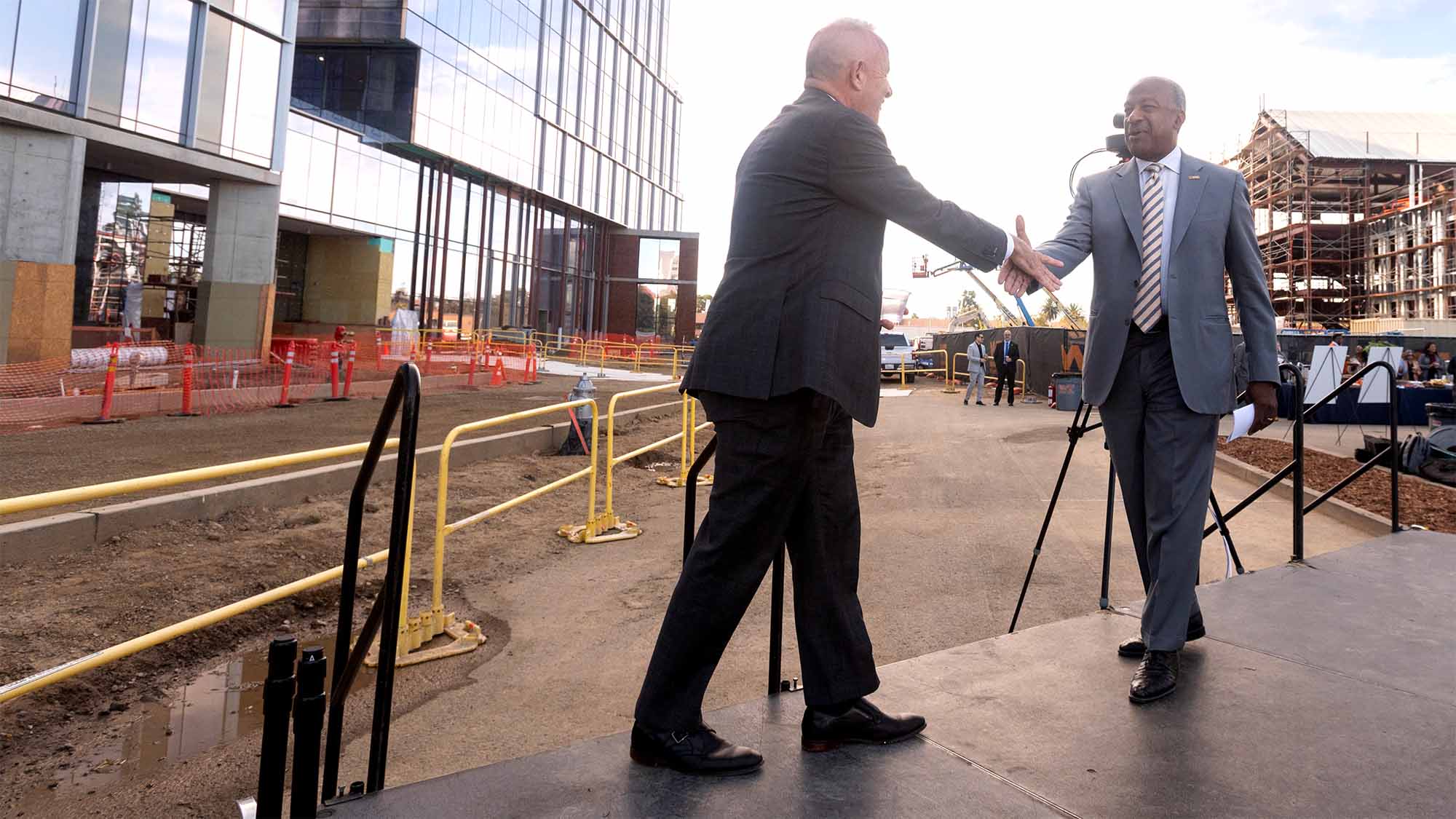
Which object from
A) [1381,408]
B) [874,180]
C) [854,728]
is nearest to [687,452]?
[854,728]

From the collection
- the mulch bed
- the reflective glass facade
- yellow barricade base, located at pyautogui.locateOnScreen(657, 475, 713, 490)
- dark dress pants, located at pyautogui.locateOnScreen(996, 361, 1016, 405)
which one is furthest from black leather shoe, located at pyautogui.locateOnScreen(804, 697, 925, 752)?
dark dress pants, located at pyautogui.locateOnScreen(996, 361, 1016, 405)

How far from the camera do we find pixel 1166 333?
305cm

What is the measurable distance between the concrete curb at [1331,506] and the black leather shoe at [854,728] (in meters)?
4.95

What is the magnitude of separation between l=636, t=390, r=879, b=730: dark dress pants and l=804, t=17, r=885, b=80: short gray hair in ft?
3.11

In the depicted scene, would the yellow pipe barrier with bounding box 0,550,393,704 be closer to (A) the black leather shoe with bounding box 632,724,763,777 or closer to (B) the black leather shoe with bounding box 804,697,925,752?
(A) the black leather shoe with bounding box 632,724,763,777

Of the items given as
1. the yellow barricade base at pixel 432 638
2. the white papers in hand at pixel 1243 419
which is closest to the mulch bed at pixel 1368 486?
the white papers in hand at pixel 1243 419

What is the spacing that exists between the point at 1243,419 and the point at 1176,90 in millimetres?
1260

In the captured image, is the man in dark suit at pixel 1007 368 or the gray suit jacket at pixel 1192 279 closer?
the gray suit jacket at pixel 1192 279

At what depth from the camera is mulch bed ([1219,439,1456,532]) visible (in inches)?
318

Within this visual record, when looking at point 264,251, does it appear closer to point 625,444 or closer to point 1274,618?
point 625,444

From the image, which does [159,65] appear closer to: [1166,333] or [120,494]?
[120,494]

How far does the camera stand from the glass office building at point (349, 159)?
736 inches

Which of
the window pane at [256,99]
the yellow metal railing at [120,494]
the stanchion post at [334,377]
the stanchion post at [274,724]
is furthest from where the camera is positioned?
the window pane at [256,99]

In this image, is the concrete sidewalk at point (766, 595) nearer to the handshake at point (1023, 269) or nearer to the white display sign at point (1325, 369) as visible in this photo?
the handshake at point (1023, 269)
